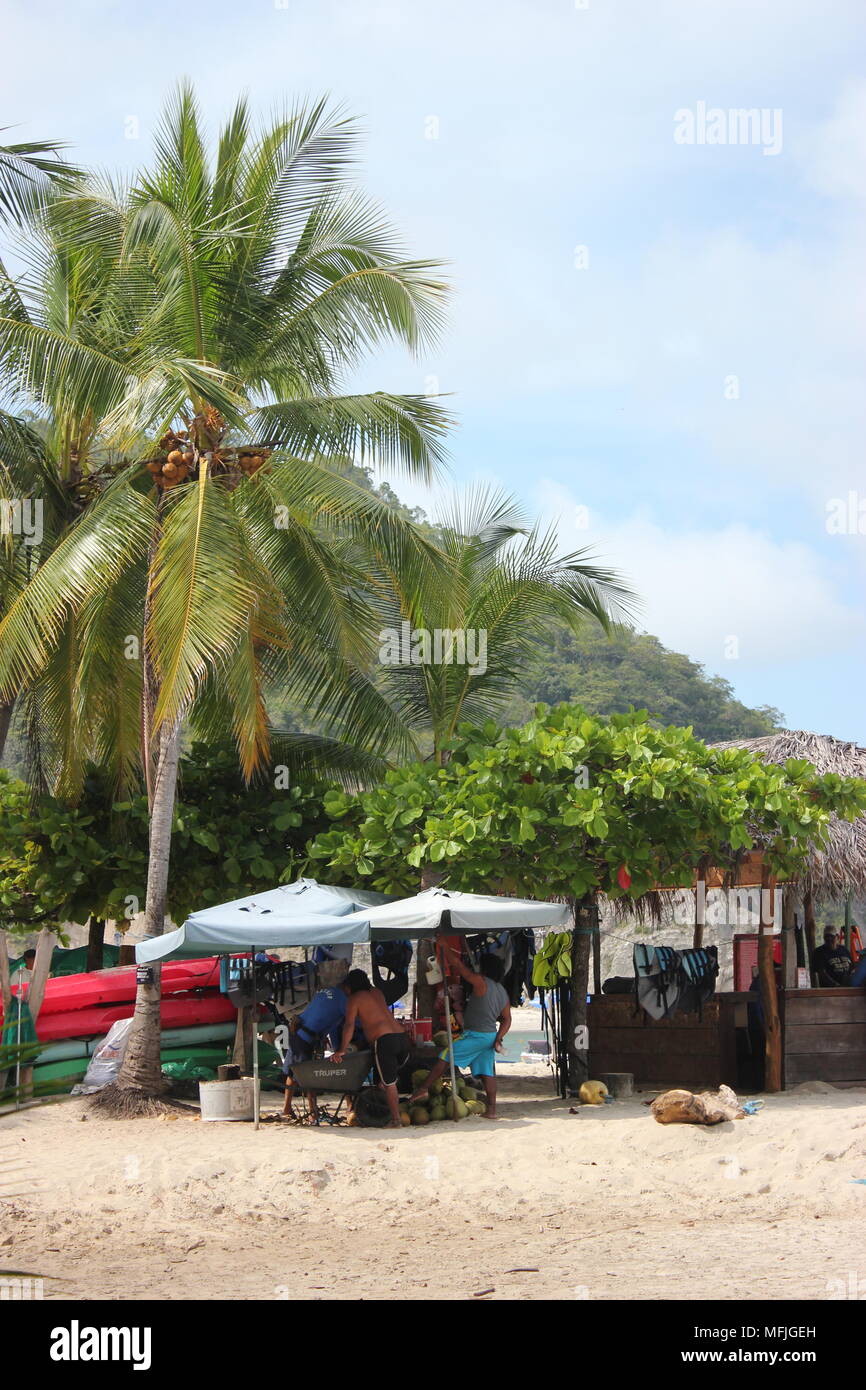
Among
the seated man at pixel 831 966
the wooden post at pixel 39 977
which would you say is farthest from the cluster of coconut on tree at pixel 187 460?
the wooden post at pixel 39 977

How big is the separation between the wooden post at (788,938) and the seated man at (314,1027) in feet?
16.2

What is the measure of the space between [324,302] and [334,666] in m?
4.45

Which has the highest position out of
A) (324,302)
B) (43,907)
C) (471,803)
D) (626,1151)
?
(324,302)

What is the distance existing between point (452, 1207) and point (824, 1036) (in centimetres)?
572

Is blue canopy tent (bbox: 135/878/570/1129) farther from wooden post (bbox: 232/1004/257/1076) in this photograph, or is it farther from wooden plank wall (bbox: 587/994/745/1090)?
wooden plank wall (bbox: 587/994/745/1090)

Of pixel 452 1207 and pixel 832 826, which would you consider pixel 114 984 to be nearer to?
pixel 452 1207

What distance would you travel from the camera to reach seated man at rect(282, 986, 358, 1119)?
11.7m

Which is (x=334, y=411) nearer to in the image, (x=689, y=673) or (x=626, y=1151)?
(x=626, y=1151)

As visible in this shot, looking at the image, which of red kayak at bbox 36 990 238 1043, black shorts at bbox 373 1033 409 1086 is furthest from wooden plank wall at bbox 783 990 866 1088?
red kayak at bbox 36 990 238 1043

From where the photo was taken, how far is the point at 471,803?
41.3 feet

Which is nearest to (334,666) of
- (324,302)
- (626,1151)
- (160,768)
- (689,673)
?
(160,768)

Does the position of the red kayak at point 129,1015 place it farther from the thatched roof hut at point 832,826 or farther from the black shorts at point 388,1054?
the thatched roof hut at point 832,826
